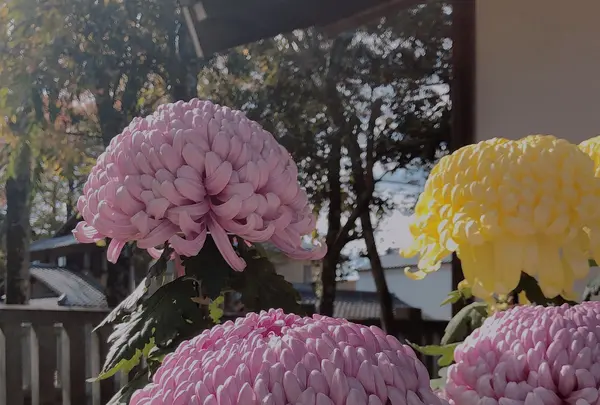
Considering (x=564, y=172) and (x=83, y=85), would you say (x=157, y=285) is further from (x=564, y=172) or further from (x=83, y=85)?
(x=83, y=85)

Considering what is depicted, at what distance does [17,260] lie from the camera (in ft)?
8.61

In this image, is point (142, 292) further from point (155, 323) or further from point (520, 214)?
point (520, 214)

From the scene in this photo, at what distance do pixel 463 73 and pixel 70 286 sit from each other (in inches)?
67.6

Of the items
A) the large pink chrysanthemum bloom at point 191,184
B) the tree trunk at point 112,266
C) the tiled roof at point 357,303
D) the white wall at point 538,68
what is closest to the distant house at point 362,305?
the tiled roof at point 357,303

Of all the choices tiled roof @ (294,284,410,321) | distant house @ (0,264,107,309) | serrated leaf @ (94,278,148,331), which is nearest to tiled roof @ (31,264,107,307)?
distant house @ (0,264,107,309)

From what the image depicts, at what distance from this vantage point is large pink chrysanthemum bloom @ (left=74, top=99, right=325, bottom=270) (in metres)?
0.43

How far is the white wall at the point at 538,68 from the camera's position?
1.54 meters

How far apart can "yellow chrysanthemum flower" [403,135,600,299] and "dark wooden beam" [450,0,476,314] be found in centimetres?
129

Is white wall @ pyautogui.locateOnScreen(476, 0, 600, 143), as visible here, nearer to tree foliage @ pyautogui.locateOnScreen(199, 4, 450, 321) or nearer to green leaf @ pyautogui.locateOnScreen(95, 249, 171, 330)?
tree foliage @ pyautogui.locateOnScreen(199, 4, 450, 321)

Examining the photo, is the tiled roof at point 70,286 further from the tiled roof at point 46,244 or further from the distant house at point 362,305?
the distant house at point 362,305

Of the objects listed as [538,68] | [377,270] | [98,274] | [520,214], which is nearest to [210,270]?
[520,214]

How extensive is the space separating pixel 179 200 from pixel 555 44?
4.55 feet

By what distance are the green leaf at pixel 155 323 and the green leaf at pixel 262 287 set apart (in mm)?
33

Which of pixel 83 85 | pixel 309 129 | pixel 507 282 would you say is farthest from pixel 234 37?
pixel 507 282
